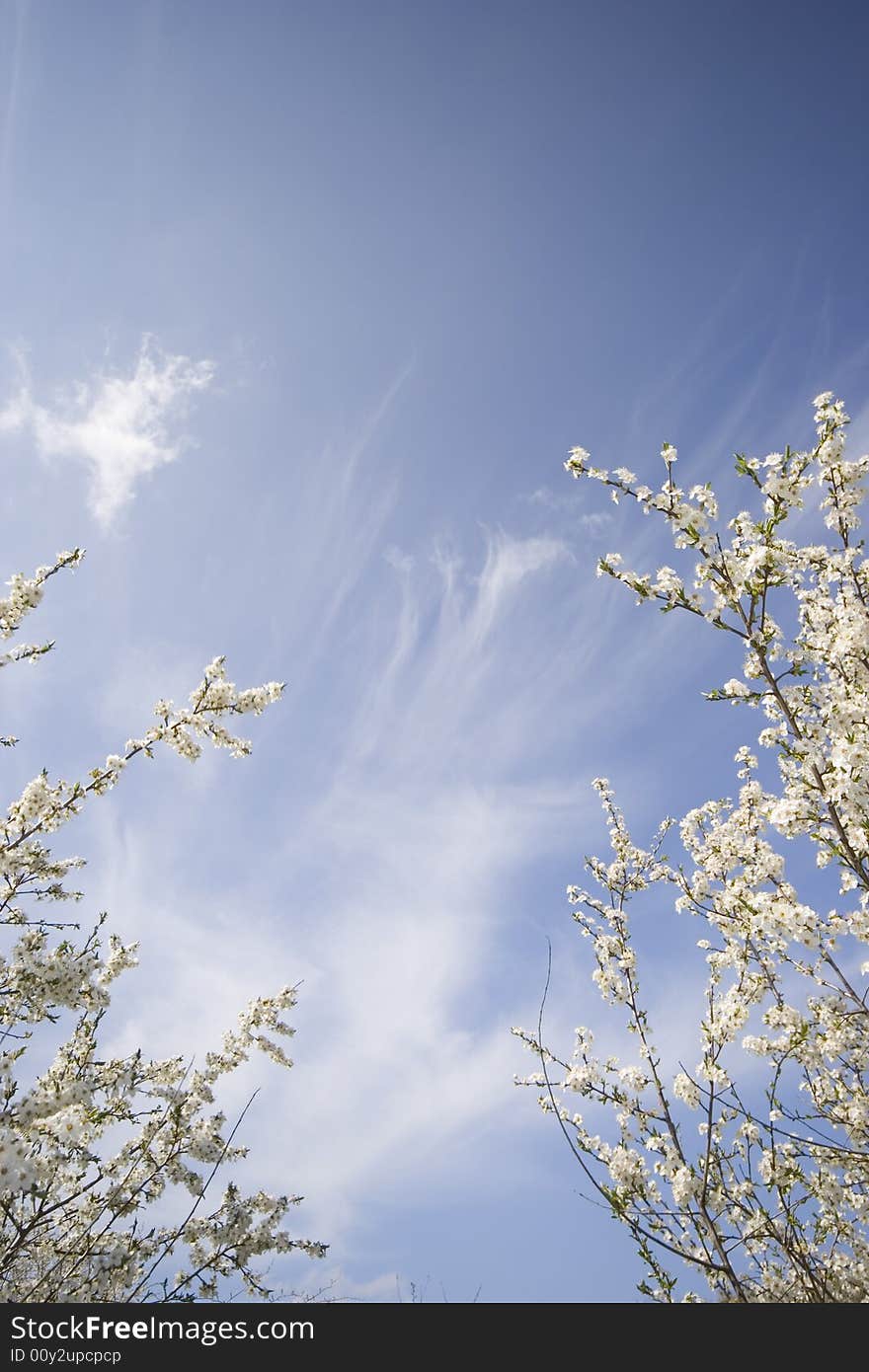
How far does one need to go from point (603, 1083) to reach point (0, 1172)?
5132 mm

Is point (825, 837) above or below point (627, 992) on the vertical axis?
above

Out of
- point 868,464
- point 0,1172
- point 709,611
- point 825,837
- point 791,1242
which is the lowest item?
point 791,1242

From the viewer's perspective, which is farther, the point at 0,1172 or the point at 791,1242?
the point at 791,1242

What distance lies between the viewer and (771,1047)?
610 cm

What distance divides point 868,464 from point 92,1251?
9.09m

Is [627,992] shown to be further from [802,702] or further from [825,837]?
[802,702]

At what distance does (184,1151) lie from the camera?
5438 millimetres
